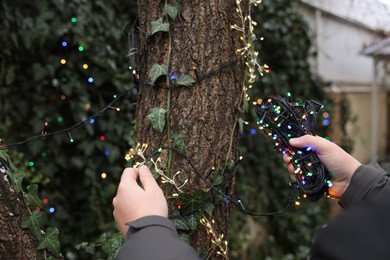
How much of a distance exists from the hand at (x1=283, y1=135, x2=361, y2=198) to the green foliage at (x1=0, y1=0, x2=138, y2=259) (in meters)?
1.73

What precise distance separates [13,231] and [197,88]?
751 mm

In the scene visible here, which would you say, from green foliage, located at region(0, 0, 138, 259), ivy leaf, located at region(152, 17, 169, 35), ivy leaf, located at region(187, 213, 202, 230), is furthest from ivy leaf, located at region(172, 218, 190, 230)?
green foliage, located at region(0, 0, 138, 259)

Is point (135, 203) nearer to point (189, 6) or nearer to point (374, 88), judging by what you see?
point (189, 6)

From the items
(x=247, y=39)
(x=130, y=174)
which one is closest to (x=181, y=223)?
(x=130, y=174)

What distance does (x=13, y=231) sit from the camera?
65.4 inches

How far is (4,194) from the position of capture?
5.49ft

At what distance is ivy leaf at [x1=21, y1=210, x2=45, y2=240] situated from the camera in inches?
66.9

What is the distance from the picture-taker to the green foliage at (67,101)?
3.22 meters

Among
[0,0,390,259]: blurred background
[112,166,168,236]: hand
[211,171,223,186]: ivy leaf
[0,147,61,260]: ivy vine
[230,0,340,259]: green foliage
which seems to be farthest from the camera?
[230,0,340,259]: green foliage

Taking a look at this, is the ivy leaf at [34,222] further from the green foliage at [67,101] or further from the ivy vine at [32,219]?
the green foliage at [67,101]

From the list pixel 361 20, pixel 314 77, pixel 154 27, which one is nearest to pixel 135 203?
pixel 154 27

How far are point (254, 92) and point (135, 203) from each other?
3.42 m

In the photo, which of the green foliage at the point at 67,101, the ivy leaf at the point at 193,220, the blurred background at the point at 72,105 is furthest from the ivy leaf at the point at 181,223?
the green foliage at the point at 67,101

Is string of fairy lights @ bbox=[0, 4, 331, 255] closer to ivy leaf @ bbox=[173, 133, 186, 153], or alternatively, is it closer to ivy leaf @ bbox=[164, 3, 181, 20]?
ivy leaf @ bbox=[173, 133, 186, 153]
